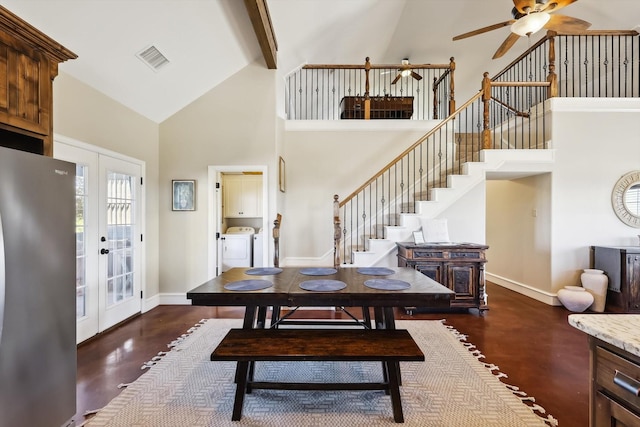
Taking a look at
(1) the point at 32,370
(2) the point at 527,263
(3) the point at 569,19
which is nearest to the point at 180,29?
(1) the point at 32,370

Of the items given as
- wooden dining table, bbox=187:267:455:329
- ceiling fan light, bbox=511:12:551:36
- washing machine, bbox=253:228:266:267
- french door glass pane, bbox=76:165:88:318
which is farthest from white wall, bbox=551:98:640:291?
french door glass pane, bbox=76:165:88:318

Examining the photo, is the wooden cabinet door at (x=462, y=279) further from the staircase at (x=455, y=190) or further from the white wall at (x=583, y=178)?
the white wall at (x=583, y=178)

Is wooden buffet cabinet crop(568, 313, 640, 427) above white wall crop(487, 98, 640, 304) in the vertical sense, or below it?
below

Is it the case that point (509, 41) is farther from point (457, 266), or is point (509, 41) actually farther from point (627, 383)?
point (627, 383)

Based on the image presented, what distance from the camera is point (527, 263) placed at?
4875 mm

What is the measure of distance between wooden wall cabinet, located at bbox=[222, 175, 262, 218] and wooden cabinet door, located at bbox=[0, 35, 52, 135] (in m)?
4.48

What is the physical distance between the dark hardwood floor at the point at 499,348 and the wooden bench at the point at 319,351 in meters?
1.07

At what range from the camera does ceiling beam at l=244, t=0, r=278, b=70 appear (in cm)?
301

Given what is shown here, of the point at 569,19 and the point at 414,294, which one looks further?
the point at 569,19

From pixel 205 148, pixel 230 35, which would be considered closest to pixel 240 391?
pixel 205 148

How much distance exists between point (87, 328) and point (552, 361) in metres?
4.56

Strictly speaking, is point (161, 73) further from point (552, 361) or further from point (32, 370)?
point (552, 361)

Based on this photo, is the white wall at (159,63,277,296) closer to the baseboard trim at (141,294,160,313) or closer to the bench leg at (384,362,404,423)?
the baseboard trim at (141,294,160,313)

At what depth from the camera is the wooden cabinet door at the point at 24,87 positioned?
1602 mm
